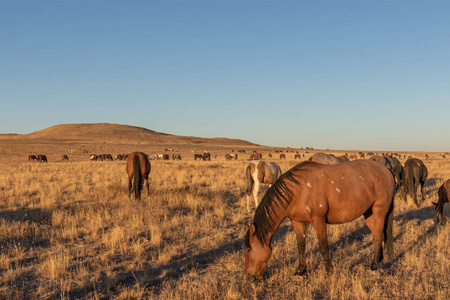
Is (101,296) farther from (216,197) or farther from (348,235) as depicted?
(216,197)

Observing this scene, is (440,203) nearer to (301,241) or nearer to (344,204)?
(344,204)

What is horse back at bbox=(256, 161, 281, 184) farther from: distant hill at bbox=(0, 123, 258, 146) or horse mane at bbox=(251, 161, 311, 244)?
distant hill at bbox=(0, 123, 258, 146)

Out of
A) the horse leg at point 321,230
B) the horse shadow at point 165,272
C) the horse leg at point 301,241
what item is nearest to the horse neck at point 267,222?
the horse leg at point 301,241

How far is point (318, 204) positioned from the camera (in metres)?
4.84

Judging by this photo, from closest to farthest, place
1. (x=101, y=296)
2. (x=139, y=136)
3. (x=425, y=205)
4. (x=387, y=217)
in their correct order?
(x=101, y=296) < (x=387, y=217) < (x=425, y=205) < (x=139, y=136)

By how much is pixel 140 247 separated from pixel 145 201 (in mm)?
5417

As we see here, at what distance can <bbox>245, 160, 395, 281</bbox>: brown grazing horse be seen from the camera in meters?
4.83

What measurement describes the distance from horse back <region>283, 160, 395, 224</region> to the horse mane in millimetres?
118

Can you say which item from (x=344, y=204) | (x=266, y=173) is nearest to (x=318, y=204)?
(x=344, y=204)

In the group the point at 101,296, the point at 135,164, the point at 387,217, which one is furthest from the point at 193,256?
the point at 135,164

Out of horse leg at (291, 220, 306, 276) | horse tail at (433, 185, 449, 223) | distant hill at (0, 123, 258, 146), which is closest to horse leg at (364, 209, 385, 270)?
horse leg at (291, 220, 306, 276)

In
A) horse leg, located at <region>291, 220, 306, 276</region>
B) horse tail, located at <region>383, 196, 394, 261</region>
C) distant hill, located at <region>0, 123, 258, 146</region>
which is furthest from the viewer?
distant hill, located at <region>0, 123, 258, 146</region>

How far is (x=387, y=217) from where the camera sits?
231 inches

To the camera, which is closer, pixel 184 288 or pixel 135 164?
pixel 184 288
